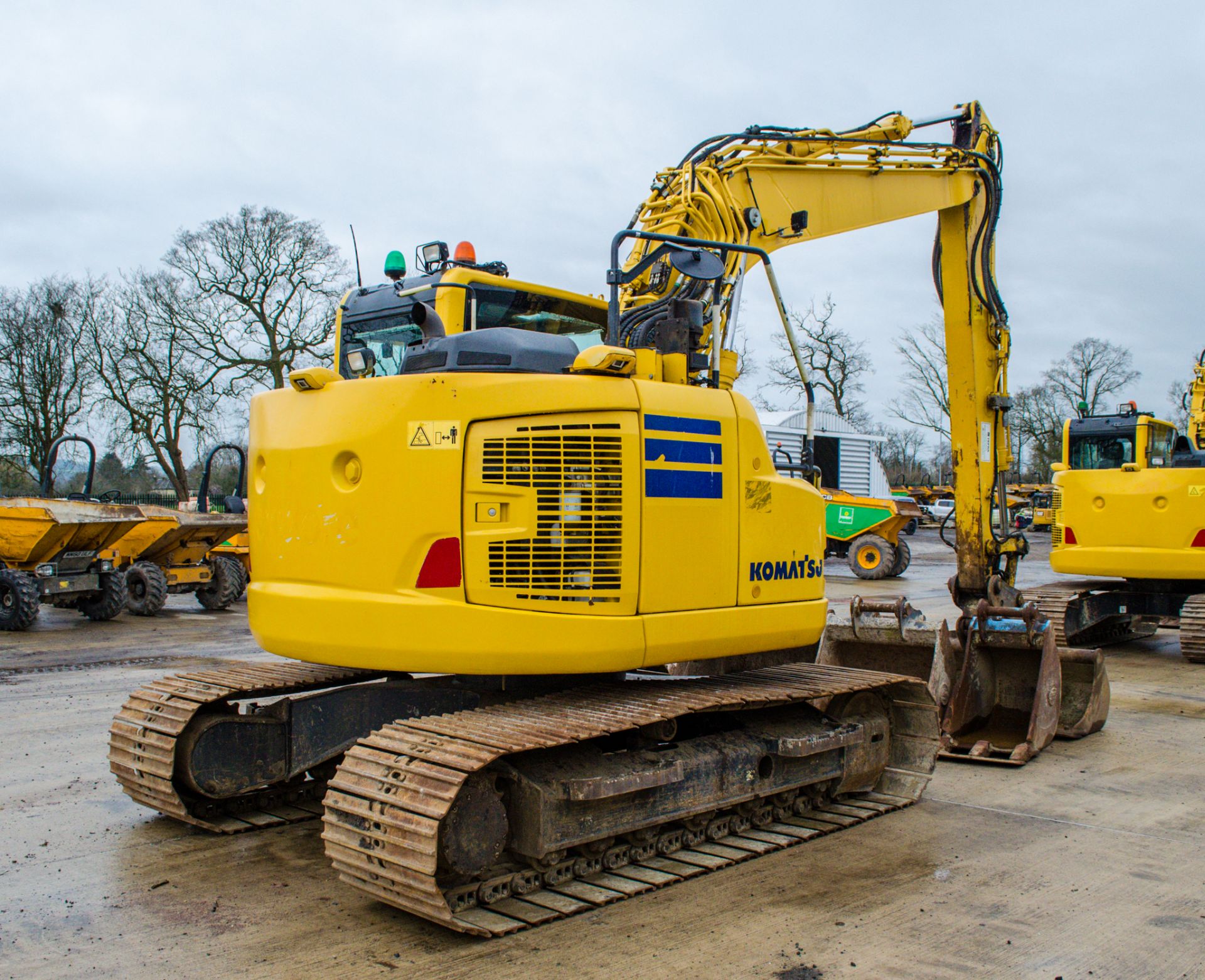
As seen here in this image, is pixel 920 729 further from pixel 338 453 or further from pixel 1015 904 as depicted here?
pixel 338 453

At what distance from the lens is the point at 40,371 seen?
3189 cm

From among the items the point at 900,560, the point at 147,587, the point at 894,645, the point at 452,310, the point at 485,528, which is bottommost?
the point at 147,587

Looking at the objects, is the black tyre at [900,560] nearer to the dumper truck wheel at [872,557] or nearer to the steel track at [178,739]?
the dumper truck wheel at [872,557]

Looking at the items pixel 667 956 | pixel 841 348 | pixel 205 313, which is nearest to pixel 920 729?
pixel 667 956

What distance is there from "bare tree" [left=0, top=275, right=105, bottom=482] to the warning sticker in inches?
1205

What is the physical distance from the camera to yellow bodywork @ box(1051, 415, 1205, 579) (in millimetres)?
11117

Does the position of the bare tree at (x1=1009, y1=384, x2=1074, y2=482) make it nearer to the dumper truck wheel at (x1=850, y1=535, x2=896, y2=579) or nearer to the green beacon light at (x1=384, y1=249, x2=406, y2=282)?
the dumper truck wheel at (x1=850, y1=535, x2=896, y2=579)

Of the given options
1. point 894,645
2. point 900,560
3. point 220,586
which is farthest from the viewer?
point 900,560

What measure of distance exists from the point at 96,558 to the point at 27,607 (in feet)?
3.37

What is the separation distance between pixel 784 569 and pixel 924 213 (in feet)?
14.2

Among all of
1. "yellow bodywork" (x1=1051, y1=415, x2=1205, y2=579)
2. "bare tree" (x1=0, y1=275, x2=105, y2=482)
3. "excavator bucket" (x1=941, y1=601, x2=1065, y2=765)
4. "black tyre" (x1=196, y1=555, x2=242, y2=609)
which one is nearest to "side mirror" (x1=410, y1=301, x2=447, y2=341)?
"excavator bucket" (x1=941, y1=601, x2=1065, y2=765)

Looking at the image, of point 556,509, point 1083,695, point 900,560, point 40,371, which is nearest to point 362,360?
point 556,509

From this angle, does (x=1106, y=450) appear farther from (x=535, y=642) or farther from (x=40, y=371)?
(x=40, y=371)

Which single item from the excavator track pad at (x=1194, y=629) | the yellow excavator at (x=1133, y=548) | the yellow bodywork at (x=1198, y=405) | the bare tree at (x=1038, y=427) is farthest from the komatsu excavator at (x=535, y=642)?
the bare tree at (x=1038, y=427)
